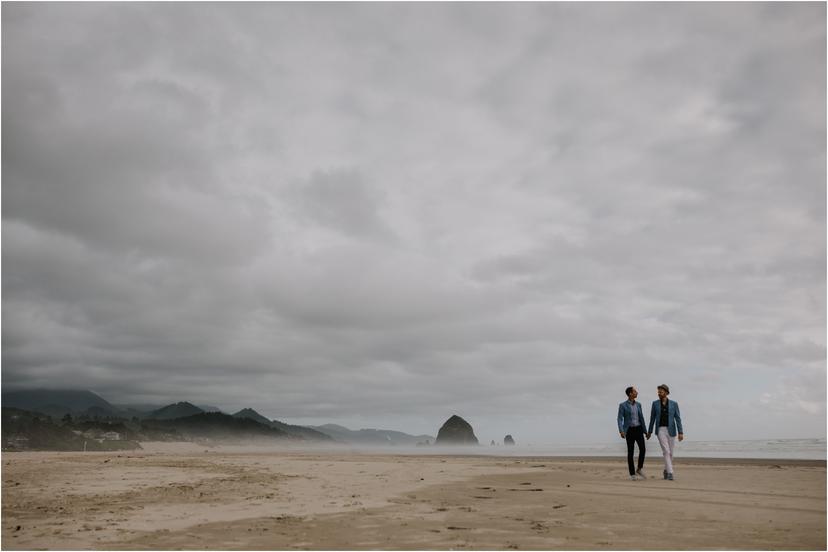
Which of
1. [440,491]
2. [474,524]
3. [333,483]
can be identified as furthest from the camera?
[333,483]

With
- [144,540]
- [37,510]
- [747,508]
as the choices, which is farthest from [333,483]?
[747,508]

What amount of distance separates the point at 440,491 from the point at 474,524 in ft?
17.2

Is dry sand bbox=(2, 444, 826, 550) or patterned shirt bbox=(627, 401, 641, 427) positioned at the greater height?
patterned shirt bbox=(627, 401, 641, 427)

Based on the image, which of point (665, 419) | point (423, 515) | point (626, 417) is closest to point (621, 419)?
point (626, 417)

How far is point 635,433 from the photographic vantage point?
1697 cm

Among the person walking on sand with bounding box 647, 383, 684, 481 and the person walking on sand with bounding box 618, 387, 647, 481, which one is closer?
the person walking on sand with bounding box 647, 383, 684, 481

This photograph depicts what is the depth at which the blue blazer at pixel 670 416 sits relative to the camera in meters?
16.6

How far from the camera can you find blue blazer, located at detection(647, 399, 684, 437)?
54.6 feet

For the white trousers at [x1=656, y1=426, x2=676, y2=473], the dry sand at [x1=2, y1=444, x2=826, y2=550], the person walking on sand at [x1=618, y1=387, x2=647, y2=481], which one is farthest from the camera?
the person walking on sand at [x1=618, y1=387, x2=647, y2=481]

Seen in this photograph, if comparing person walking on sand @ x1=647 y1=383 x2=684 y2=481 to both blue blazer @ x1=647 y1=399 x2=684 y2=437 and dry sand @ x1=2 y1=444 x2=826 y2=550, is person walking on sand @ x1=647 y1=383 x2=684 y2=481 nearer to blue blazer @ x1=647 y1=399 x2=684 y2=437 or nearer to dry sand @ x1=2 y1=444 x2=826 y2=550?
blue blazer @ x1=647 y1=399 x2=684 y2=437

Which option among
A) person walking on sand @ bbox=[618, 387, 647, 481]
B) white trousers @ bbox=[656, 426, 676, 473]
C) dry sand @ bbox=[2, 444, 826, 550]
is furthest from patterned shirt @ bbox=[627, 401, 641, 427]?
dry sand @ bbox=[2, 444, 826, 550]

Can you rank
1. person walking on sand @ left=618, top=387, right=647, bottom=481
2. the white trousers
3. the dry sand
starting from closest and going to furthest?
the dry sand, the white trousers, person walking on sand @ left=618, top=387, right=647, bottom=481

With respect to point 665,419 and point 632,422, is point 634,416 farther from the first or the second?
point 665,419

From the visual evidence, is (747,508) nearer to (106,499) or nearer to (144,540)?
(144,540)
